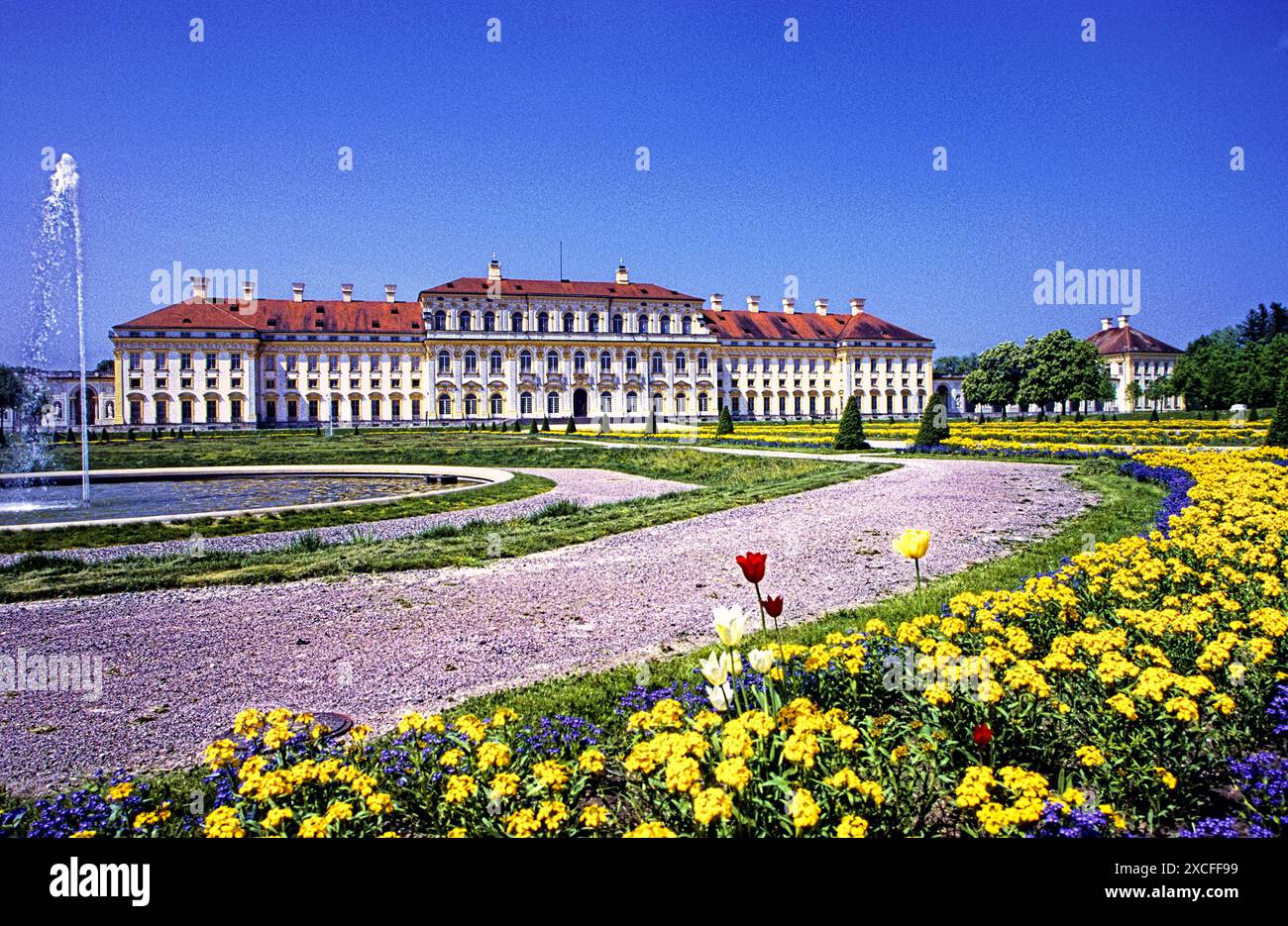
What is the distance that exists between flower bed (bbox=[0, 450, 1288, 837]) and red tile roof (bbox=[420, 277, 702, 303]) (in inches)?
2443

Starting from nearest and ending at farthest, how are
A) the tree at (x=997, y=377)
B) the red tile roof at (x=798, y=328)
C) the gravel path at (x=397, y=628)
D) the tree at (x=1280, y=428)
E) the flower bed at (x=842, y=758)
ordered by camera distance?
1. the flower bed at (x=842, y=758)
2. the gravel path at (x=397, y=628)
3. the tree at (x=1280, y=428)
4. the tree at (x=997, y=377)
5. the red tile roof at (x=798, y=328)

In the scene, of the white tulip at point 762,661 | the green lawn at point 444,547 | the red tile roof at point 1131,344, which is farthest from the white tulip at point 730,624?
the red tile roof at point 1131,344

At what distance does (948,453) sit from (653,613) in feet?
62.0

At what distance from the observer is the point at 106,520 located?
10.2 meters

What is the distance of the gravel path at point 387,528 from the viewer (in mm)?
8523

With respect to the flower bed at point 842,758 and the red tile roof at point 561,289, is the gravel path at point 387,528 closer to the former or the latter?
the flower bed at point 842,758

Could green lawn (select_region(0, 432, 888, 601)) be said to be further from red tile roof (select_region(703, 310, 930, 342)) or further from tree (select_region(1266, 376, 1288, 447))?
red tile roof (select_region(703, 310, 930, 342))

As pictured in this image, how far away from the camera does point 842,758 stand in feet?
8.22

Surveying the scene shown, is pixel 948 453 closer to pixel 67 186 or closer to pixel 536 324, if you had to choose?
pixel 67 186

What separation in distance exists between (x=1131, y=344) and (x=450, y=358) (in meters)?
73.7

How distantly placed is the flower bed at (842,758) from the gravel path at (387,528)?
6.41 meters

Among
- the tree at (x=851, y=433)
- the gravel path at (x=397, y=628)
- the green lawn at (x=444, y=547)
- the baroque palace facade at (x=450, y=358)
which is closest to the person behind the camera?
the gravel path at (x=397, y=628)

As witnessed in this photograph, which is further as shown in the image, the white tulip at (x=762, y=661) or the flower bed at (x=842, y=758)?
the white tulip at (x=762, y=661)

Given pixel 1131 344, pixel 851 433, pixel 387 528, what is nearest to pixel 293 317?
pixel 851 433
